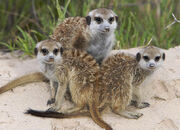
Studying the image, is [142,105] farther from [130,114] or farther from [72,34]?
[72,34]

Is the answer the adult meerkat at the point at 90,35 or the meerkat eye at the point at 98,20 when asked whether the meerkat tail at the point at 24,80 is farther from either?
the meerkat eye at the point at 98,20

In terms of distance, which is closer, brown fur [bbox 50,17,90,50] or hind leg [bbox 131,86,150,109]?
hind leg [bbox 131,86,150,109]

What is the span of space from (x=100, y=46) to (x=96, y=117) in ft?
2.84

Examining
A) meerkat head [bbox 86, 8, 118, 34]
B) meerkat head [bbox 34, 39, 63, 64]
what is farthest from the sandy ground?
meerkat head [bbox 86, 8, 118, 34]

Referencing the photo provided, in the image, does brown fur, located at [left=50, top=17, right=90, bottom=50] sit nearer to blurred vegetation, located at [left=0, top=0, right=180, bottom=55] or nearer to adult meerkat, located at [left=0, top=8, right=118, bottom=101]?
adult meerkat, located at [left=0, top=8, right=118, bottom=101]

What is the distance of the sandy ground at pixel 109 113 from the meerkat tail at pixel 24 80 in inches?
1.9

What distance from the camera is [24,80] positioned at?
11.9ft

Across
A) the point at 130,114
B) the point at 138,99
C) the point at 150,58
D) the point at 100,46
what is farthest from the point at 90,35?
the point at 130,114

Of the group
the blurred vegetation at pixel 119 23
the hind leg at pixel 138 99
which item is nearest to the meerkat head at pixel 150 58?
the hind leg at pixel 138 99

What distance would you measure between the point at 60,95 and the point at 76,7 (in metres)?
2.28

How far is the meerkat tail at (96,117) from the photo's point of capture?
119 inches

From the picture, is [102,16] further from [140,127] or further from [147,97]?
[140,127]

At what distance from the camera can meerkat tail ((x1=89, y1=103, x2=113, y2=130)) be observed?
3026 mm

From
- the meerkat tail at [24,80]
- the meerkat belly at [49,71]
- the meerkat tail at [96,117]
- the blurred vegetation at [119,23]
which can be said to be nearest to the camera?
the meerkat tail at [96,117]
